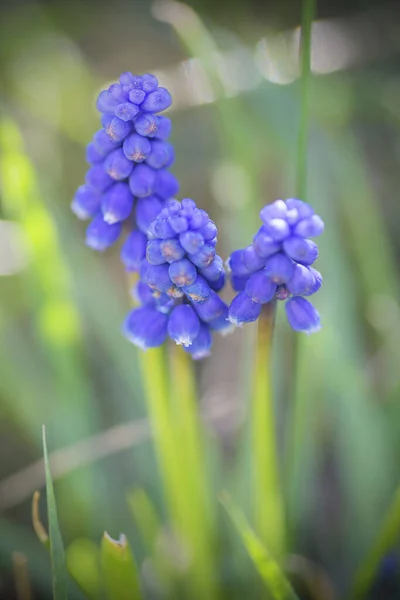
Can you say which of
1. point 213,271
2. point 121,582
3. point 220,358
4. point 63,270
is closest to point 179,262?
point 213,271

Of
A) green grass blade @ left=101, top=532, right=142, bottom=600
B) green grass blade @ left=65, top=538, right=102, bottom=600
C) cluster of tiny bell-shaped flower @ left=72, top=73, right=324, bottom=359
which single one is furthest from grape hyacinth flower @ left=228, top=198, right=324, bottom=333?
green grass blade @ left=65, top=538, right=102, bottom=600

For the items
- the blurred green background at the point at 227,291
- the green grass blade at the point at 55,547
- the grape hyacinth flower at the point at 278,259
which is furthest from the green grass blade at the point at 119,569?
the grape hyacinth flower at the point at 278,259

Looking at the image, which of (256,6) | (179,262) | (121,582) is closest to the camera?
(179,262)

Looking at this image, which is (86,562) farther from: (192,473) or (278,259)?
(278,259)

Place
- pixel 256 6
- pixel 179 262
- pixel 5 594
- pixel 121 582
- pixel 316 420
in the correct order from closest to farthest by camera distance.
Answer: pixel 179 262 < pixel 121 582 < pixel 5 594 < pixel 316 420 < pixel 256 6

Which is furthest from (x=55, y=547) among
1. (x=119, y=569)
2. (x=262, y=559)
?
(x=262, y=559)

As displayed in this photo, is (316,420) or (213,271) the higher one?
(316,420)

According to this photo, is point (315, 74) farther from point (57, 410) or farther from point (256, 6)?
point (57, 410)

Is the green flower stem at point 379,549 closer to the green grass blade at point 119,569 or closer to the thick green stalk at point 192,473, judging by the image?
the thick green stalk at point 192,473
